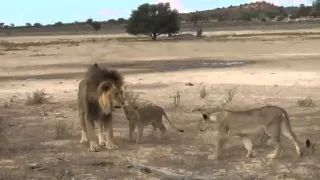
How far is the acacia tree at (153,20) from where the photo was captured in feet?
224

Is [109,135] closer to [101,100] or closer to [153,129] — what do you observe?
[101,100]

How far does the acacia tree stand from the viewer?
6838cm

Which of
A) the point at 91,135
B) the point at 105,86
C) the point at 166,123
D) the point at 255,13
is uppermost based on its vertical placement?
the point at 105,86

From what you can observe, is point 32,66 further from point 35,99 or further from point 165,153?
point 165,153

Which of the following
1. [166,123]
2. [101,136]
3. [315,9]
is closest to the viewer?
[101,136]

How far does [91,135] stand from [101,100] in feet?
2.09

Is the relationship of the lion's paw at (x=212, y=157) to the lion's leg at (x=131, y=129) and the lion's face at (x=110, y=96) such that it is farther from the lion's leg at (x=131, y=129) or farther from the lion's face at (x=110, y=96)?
the lion's leg at (x=131, y=129)

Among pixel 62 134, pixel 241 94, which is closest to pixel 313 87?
pixel 241 94

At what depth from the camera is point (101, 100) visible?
11500 millimetres

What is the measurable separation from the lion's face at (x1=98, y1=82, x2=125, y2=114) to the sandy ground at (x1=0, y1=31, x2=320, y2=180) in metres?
0.77

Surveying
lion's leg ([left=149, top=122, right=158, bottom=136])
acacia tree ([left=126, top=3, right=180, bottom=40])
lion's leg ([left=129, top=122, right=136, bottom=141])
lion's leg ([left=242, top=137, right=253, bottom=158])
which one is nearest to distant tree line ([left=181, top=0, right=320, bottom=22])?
acacia tree ([left=126, top=3, right=180, bottom=40])

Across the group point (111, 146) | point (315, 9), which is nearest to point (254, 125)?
point (111, 146)

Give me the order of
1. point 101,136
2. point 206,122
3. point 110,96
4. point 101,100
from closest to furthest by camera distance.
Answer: point 206,122
point 110,96
point 101,100
point 101,136

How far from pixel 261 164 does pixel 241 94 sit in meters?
8.98
